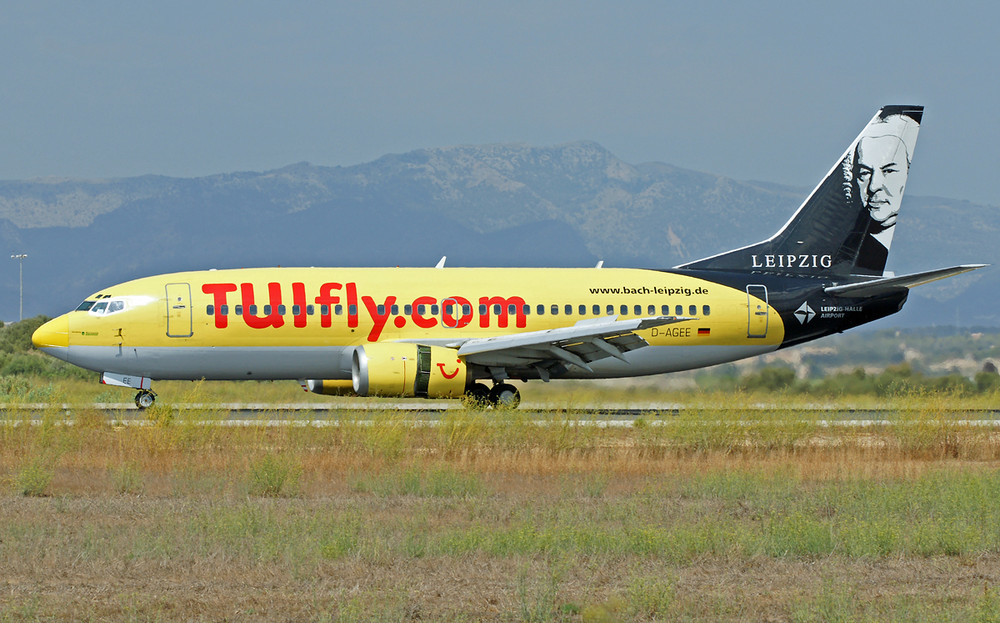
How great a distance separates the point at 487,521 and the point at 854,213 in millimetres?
24173

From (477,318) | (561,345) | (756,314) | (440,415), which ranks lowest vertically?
(440,415)

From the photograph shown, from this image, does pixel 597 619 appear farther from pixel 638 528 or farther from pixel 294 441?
pixel 294 441

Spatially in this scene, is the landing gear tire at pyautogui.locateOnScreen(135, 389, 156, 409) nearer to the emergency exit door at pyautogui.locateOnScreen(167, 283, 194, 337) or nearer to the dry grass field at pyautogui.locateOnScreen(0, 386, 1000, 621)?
the emergency exit door at pyautogui.locateOnScreen(167, 283, 194, 337)

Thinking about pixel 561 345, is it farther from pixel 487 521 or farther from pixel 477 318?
pixel 487 521

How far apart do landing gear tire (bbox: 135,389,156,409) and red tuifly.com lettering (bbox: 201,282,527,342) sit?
2354mm

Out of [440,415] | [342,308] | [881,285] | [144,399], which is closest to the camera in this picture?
[440,415]

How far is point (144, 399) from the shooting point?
31.2 metres

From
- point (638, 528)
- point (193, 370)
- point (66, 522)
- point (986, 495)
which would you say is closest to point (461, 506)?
point (638, 528)

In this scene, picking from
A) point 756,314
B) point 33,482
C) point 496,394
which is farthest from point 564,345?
point 33,482

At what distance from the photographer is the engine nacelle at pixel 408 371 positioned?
29484 millimetres

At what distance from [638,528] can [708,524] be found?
869 millimetres

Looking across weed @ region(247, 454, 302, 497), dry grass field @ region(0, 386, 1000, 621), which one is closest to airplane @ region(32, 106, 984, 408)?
dry grass field @ region(0, 386, 1000, 621)

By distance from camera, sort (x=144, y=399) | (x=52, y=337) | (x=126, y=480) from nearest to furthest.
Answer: (x=126, y=480), (x=52, y=337), (x=144, y=399)

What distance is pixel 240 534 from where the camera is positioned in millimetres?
14180
